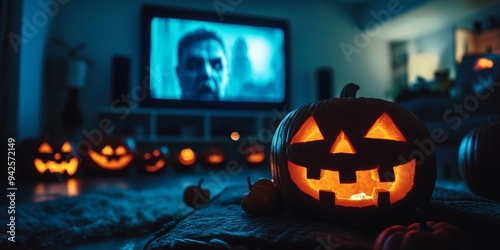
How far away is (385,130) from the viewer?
2.59 feet

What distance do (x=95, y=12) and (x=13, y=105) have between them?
6.32 ft

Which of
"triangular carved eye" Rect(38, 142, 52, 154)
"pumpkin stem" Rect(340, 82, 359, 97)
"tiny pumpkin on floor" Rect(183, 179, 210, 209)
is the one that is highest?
"pumpkin stem" Rect(340, 82, 359, 97)

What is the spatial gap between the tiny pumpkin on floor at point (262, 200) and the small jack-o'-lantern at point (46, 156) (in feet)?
7.25

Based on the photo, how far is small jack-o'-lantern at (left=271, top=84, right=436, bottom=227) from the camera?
74 centimetres

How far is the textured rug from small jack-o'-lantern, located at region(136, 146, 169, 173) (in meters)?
1.68

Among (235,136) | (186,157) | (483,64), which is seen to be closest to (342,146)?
(483,64)

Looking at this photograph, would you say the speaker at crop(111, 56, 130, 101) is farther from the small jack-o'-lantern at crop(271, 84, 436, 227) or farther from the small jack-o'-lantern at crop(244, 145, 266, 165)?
the small jack-o'-lantern at crop(271, 84, 436, 227)

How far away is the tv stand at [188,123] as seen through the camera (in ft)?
12.0

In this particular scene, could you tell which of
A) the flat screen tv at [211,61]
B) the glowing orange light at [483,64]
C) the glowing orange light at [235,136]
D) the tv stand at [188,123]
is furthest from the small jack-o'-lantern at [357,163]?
the flat screen tv at [211,61]

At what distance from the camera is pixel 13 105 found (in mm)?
2414

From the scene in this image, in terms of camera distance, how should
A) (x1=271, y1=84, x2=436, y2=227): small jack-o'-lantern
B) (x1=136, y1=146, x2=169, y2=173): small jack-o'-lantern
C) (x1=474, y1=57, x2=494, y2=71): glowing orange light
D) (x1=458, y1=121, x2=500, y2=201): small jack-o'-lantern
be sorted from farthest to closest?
(x1=136, y1=146, x2=169, y2=173): small jack-o'-lantern < (x1=474, y1=57, x2=494, y2=71): glowing orange light < (x1=458, y1=121, x2=500, y2=201): small jack-o'-lantern < (x1=271, y1=84, x2=436, y2=227): small jack-o'-lantern

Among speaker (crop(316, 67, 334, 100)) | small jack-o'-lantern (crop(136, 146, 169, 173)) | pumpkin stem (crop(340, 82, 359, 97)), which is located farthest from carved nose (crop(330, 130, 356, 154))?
speaker (crop(316, 67, 334, 100))

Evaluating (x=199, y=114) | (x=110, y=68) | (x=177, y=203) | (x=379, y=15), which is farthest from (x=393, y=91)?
(x=177, y=203)

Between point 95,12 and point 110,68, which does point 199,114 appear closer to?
point 110,68
